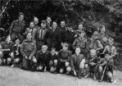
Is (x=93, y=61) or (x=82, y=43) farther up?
(x=82, y=43)

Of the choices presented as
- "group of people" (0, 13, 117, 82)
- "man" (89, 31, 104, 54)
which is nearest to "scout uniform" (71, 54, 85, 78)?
"group of people" (0, 13, 117, 82)

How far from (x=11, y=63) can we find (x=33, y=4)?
3285mm

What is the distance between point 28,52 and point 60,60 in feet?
3.85

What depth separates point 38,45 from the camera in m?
8.70

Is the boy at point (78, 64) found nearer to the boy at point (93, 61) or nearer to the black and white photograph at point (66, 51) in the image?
the black and white photograph at point (66, 51)

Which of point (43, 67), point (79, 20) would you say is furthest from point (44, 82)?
point (79, 20)

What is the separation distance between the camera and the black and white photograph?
24.6 feet

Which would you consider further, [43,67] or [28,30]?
[28,30]

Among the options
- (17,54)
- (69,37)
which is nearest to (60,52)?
(69,37)

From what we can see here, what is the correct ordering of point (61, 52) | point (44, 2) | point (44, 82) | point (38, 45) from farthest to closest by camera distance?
point (44, 2), point (38, 45), point (61, 52), point (44, 82)

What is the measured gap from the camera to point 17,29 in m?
9.00

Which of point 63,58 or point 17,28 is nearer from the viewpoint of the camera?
point 63,58

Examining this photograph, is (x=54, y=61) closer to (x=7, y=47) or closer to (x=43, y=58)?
(x=43, y=58)

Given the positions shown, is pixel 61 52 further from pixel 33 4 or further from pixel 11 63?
pixel 33 4
